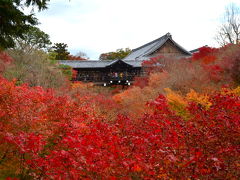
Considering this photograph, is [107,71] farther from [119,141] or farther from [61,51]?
[119,141]

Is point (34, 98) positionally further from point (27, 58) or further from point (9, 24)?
point (27, 58)

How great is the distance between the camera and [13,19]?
6.35 metres

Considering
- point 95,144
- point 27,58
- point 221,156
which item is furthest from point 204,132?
point 27,58

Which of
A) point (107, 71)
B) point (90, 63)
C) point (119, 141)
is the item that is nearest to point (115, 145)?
point (119, 141)

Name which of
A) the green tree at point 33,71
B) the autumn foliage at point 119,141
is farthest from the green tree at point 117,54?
the autumn foliage at point 119,141

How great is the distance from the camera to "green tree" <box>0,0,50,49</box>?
20.0 feet

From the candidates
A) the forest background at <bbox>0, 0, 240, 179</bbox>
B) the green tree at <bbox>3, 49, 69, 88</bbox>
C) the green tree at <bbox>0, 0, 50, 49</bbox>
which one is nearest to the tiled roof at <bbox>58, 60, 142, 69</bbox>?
the green tree at <bbox>3, 49, 69, 88</bbox>

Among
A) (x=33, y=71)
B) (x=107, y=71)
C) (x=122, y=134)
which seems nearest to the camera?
(x=122, y=134)

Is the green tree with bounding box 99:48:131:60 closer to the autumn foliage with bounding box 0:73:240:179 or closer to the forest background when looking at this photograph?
the forest background

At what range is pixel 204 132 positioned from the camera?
5.59 meters

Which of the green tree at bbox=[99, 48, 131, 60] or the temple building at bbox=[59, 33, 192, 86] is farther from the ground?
the green tree at bbox=[99, 48, 131, 60]

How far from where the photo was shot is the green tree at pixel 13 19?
6109 millimetres

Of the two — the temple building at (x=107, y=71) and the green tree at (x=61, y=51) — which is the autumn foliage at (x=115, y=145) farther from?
the green tree at (x=61, y=51)

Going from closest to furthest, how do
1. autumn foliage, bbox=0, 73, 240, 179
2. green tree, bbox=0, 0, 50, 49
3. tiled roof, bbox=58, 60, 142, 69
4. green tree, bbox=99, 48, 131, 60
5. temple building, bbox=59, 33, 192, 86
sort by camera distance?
autumn foliage, bbox=0, 73, 240, 179 < green tree, bbox=0, 0, 50, 49 < temple building, bbox=59, 33, 192, 86 < tiled roof, bbox=58, 60, 142, 69 < green tree, bbox=99, 48, 131, 60
